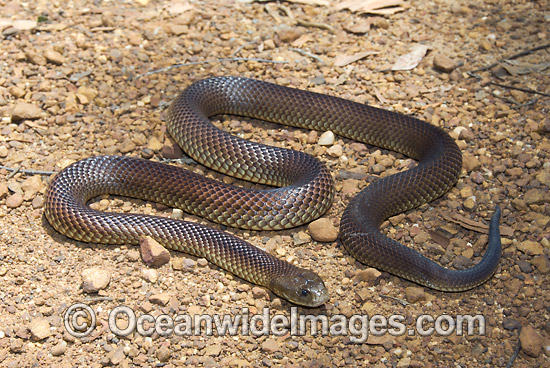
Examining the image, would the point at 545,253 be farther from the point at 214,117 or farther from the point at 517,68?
the point at 214,117

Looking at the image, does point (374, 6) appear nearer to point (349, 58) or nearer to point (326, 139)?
point (349, 58)

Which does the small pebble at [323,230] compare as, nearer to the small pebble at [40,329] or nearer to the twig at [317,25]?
the small pebble at [40,329]

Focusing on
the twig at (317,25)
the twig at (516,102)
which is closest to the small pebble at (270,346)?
the twig at (516,102)

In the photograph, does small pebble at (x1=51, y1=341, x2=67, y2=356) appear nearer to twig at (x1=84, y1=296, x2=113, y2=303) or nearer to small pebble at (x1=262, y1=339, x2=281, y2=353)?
twig at (x1=84, y1=296, x2=113, y2=303)

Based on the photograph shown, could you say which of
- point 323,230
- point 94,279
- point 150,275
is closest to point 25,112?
point 94,279

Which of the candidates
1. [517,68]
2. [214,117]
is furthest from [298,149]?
[517,68]

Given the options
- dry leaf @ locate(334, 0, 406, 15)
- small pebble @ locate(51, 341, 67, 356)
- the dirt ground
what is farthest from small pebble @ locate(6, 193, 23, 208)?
dry leaf @ locate(334, 0, 406, 15)
